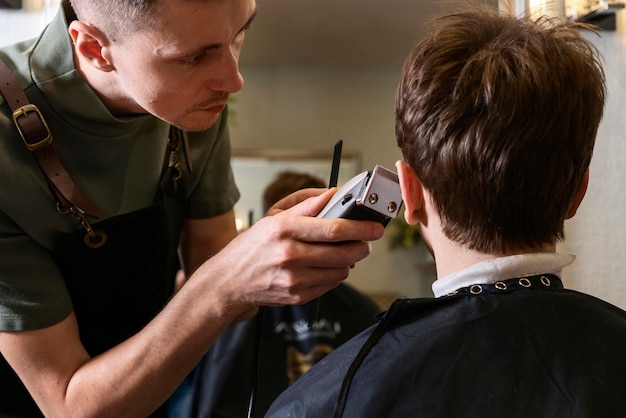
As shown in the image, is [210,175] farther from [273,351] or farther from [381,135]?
[273,351]

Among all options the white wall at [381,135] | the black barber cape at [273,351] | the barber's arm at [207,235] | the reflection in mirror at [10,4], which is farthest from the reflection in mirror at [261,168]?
the reflection in mirror at [10,4]

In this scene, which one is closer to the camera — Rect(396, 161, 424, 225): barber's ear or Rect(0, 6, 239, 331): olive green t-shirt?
Rect(396, 161, 424, 225): barber's ear

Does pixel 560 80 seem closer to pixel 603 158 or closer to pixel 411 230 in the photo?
pixel 603 158

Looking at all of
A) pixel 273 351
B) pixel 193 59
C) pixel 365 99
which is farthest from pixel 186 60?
pixel 273 351

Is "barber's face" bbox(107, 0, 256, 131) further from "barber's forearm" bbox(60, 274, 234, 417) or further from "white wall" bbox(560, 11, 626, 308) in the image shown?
"white wall" bbox(560, 11, 626, 308)

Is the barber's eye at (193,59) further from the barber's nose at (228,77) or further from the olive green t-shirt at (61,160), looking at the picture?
the olive green t-shirt at (61,160)

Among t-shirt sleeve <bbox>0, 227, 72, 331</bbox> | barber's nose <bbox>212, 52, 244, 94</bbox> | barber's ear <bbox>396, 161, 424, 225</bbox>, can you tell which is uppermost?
barber's nose <bbox>212, 52, 244, 94</bbox>

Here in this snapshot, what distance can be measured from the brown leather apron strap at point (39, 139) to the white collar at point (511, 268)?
2.17ft

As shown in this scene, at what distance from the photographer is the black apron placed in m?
1.27

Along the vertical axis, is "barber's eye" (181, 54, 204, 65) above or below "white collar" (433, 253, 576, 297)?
above

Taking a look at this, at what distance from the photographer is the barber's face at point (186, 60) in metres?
1.10

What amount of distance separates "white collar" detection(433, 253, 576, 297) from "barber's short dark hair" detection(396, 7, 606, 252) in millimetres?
29

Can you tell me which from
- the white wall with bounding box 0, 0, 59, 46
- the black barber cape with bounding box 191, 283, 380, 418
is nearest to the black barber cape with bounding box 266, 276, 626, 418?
A: the white wall with bounding box 0, 0, 59, 46

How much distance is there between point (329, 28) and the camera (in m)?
1.71
